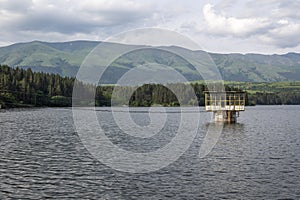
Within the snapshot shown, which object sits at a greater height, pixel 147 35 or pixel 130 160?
pixel 147 35

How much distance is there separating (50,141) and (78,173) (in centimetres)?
2558

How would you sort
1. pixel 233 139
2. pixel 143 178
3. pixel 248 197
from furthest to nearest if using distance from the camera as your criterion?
1. pixel 233 139
2. pixel 143 178
3. pixel 248 197

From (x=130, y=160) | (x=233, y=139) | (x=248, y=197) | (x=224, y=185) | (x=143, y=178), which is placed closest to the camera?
(x=248, y=197)

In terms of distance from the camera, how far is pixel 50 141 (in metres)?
59.2

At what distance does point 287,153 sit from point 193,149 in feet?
41.5

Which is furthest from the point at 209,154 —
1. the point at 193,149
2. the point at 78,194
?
the point at 78,194

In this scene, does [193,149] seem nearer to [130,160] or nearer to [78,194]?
[130,160]

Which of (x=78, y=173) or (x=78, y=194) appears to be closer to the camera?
(x=78, y=194)

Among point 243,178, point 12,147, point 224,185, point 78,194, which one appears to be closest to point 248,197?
point 224,185

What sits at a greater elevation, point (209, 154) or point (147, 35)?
point (147, 35)

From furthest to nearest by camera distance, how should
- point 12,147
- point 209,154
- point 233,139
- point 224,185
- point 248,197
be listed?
point 233,139
point 12,147
point 209,154
point 224,185
point 248,197

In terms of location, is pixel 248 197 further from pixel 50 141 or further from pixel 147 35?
pixel 50 141

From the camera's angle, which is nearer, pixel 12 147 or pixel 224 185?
pixel 224 185

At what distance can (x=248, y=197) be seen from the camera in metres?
27.8
